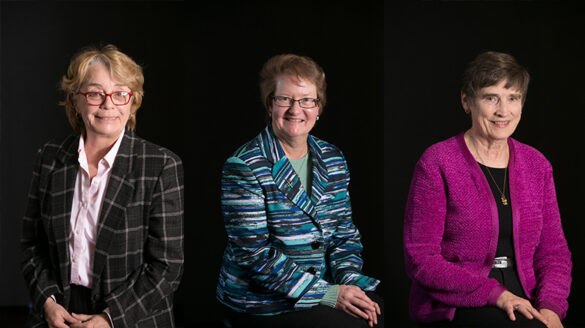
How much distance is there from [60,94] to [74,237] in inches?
61.9

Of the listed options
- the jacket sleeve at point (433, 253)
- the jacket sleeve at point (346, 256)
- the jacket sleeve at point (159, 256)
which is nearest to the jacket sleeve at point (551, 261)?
the jacket sleeve at point (433, 253)

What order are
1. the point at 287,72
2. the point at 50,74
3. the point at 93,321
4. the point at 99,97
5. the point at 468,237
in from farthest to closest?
1. the point at 50,74
2. the point at 287,72
3. the point at 468,237
4. the point at 99,97
5. the point at 93,321

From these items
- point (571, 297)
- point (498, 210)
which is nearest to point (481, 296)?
point (498, 210)

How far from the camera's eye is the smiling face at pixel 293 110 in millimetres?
2531

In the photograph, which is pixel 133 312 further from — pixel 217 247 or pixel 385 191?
pixel 385 191

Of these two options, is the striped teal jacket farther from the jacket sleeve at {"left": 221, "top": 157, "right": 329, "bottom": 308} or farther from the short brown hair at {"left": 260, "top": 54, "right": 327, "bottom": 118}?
the short brown hair at {"left": 260, "top": 54, "right": 327, "bottom": 118}

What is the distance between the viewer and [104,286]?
2.26 m

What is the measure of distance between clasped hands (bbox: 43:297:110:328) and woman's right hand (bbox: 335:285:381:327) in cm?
87

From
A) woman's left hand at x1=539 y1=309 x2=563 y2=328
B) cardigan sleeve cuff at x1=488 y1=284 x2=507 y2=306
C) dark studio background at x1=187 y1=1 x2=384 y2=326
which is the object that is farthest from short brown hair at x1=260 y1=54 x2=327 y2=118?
woman's left hand at x1=539 y1=309 x2=563 y2=328

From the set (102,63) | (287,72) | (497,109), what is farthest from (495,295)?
(102,63)

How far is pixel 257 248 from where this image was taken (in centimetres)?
240

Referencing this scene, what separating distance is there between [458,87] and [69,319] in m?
2.12

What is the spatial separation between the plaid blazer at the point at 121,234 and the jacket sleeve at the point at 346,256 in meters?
0.64

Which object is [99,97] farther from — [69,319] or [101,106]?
[69,319]
